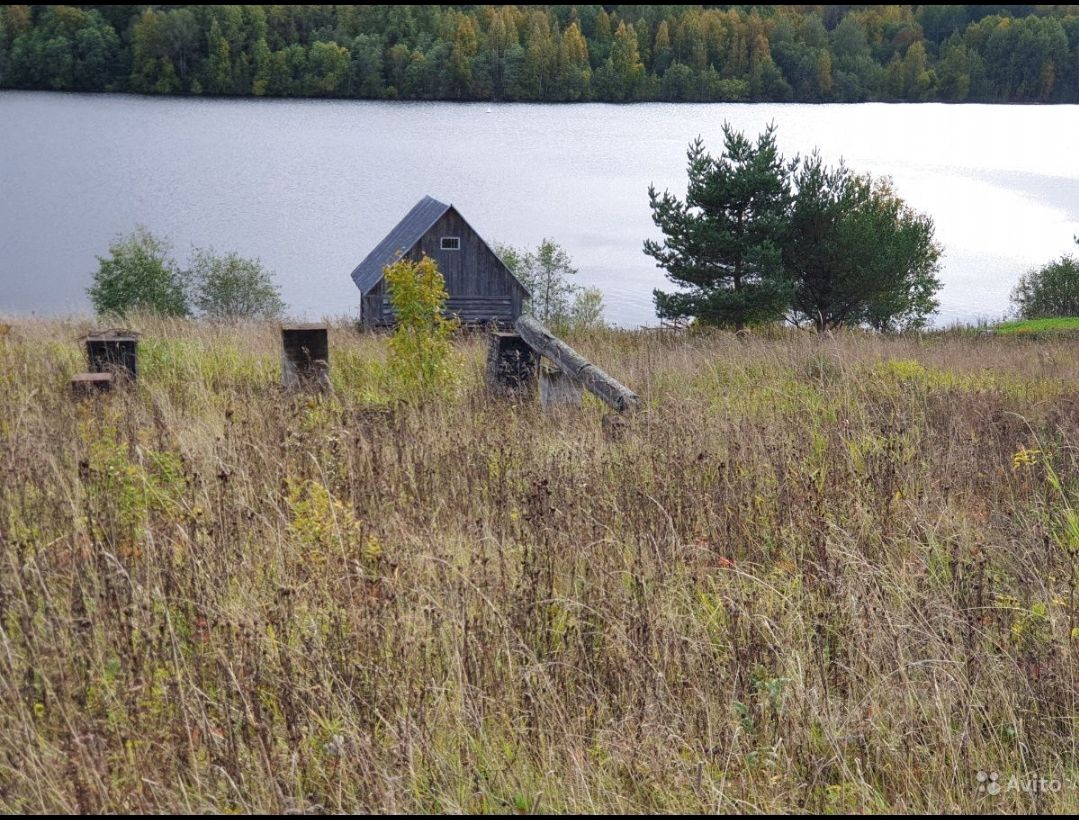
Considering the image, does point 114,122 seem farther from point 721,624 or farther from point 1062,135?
point 721,624

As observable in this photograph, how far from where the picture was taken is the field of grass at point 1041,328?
28.9m

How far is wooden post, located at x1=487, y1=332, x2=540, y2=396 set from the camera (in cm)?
966

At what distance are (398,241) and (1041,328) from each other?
68.0ft

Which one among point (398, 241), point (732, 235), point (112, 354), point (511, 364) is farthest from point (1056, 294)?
point (112, 354)

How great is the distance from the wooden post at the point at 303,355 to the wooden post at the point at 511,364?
64.9 inches

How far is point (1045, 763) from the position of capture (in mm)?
3045

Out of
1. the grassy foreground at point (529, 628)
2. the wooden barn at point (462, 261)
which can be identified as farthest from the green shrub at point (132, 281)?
the grassy foreground at point (529, 628)

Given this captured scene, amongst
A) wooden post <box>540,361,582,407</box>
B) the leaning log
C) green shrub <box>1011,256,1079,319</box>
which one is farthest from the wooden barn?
wooden post <box>540,361,582,407</box>

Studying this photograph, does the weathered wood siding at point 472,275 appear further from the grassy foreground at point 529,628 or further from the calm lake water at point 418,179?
the grassy foreground at point 529,628

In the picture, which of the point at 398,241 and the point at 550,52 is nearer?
the point at 398,241

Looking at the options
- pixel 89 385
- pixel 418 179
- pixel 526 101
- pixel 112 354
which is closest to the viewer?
pixel 89 385

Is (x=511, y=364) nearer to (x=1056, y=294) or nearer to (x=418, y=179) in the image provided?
(x=1056, y=294)

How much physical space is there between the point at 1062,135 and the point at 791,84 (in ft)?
134

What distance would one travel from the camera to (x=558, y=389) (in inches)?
345
